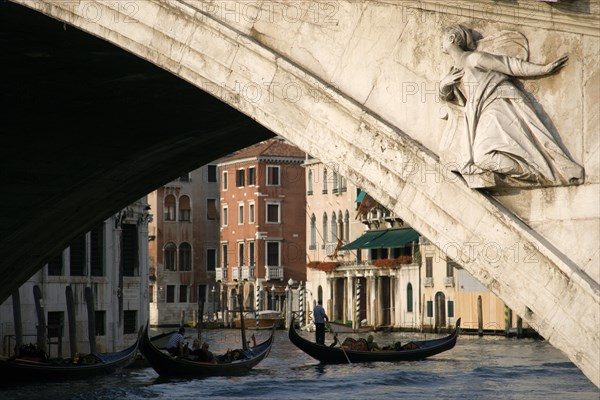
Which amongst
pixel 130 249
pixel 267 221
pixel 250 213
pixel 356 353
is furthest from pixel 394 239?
pixel 356 353

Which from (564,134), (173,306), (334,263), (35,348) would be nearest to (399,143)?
(564,134)

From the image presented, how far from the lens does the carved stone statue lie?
12.0 ft

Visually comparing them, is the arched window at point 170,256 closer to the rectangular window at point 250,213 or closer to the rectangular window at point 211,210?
the rectangular window at point 211,210

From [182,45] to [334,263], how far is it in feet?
112

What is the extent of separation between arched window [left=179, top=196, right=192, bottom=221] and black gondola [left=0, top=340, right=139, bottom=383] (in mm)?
31065

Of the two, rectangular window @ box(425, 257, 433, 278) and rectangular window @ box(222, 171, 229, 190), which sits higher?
rectangular window @ box(222, 171, 229, 190)

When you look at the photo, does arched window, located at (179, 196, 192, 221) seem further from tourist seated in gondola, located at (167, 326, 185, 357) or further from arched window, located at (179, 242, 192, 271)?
tourist seated in gondola, located at (167, 326, 185, 357)

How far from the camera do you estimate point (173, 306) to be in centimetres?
4653

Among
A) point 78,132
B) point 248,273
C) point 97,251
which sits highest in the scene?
point 248,273

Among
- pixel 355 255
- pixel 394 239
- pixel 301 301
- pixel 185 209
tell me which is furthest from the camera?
pixel 185 209

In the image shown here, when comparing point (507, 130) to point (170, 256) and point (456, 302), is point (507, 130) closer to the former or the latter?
point (456, 302)

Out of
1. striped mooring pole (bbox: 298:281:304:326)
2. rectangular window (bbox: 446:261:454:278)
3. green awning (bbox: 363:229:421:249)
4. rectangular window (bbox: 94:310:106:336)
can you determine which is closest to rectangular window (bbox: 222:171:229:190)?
striped mooring pole (bbox: 298:281:304:326)

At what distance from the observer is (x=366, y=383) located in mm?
16453

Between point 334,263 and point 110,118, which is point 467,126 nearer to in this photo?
point 110,118
